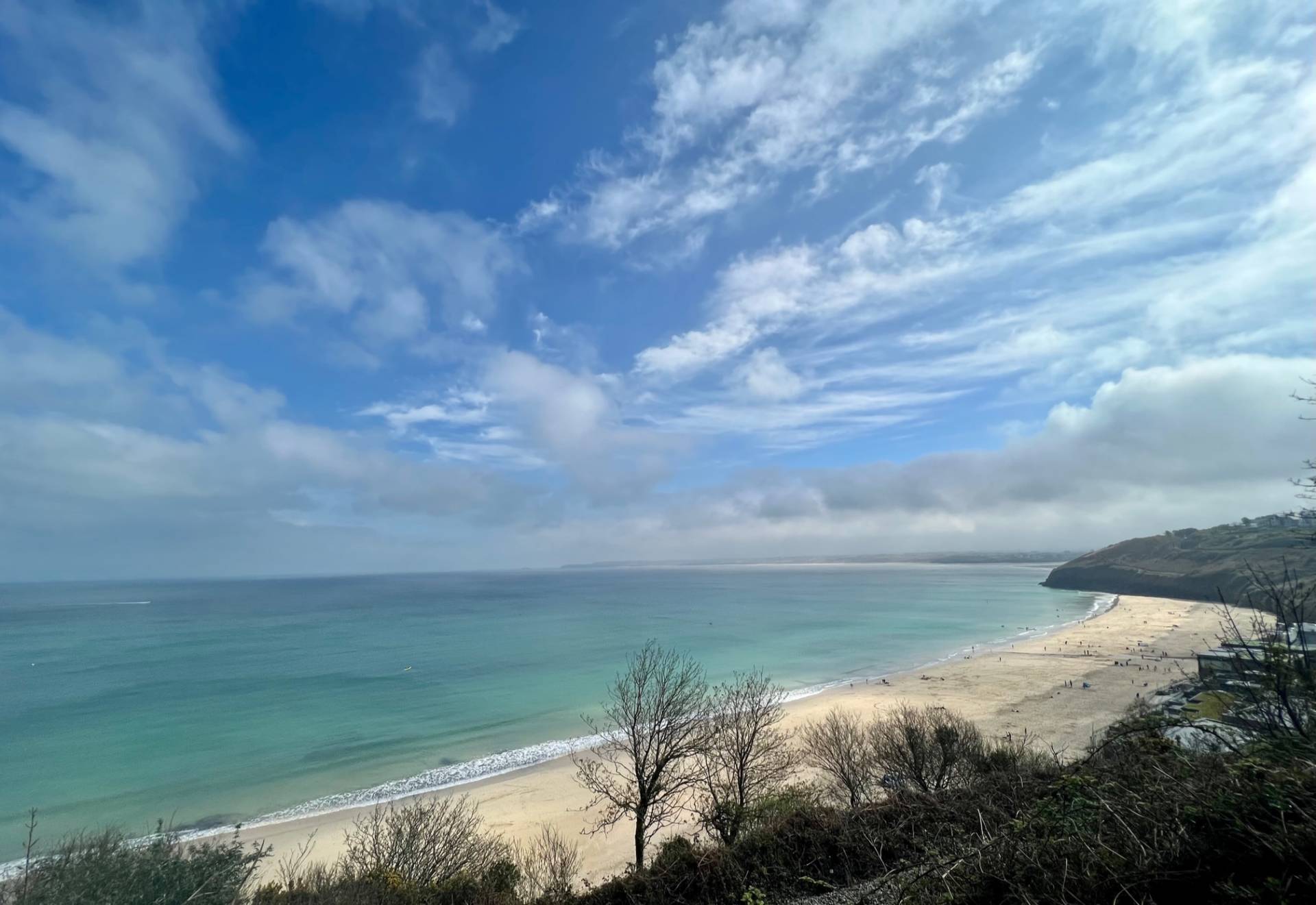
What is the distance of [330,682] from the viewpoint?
2247 inches

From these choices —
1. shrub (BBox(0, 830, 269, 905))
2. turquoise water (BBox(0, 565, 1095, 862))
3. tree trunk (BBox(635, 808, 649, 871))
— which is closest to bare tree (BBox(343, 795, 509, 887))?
shrub (BBox(0, 830, 269, 905))

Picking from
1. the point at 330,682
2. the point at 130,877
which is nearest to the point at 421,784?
the point at 130,877

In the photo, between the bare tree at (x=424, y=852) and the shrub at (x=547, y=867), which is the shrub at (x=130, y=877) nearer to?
the bare tree at (x=424, y=852)

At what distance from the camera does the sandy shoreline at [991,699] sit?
2547 centimetres

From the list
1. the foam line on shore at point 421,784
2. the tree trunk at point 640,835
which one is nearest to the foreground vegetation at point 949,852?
the tree trunk at point 640,835

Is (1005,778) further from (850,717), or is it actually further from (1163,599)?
(1163,599)

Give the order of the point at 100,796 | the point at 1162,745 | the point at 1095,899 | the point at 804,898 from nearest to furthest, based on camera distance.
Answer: the point at 1095,899
the point at 1162,745
the point at 804,898
the point at 100,796

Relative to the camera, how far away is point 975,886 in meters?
5.64

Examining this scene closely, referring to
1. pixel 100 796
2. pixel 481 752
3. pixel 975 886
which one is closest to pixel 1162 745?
pixel 975 886

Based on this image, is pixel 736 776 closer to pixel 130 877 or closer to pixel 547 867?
pixel 547 867

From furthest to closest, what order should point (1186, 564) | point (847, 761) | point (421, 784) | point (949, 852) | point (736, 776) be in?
1. point (1186, 564)
2. point (421, 784)
3. point (847, 761)
4. point (736, 776)
5. point (949, 852)

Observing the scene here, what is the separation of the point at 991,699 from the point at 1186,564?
142006 mm

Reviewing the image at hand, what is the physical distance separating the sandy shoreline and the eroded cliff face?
2298cm

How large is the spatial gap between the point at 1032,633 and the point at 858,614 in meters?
33.5
